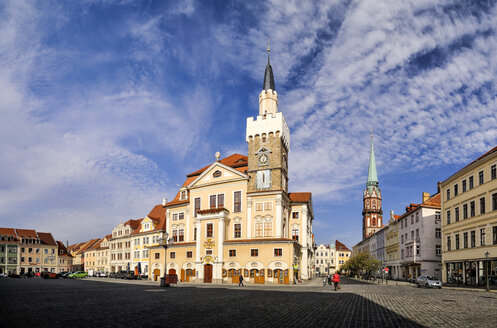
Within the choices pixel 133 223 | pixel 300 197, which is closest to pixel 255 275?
pixel 300 197

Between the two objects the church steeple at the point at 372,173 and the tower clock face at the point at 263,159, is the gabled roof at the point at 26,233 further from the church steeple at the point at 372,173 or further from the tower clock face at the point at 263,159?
the church steeple at the point at 372,173

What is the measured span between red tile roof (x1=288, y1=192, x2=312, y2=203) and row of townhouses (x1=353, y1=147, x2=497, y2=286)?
1779 cm

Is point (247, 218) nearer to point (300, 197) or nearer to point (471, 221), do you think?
point (300, 197)

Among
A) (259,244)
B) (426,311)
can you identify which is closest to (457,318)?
(426,311)

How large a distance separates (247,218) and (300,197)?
12.0 m

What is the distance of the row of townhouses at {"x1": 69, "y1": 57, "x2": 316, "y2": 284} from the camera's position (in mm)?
54312

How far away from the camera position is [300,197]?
2598 inches

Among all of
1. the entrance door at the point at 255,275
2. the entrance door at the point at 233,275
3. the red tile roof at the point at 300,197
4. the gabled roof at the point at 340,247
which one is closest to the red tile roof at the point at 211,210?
the entrance door at the point at 233,275

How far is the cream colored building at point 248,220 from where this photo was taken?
54.2 meters

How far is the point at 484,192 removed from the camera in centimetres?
4316

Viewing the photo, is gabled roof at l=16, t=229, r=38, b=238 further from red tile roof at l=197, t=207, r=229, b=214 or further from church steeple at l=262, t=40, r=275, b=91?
church steeple at l=262, t=40, r=275, b=91

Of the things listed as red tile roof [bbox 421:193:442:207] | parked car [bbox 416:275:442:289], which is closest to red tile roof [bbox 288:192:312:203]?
red tile roof [bbox 421:193:442:207]

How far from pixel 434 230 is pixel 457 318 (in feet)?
176

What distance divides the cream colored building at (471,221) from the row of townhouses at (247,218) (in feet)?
62.7
